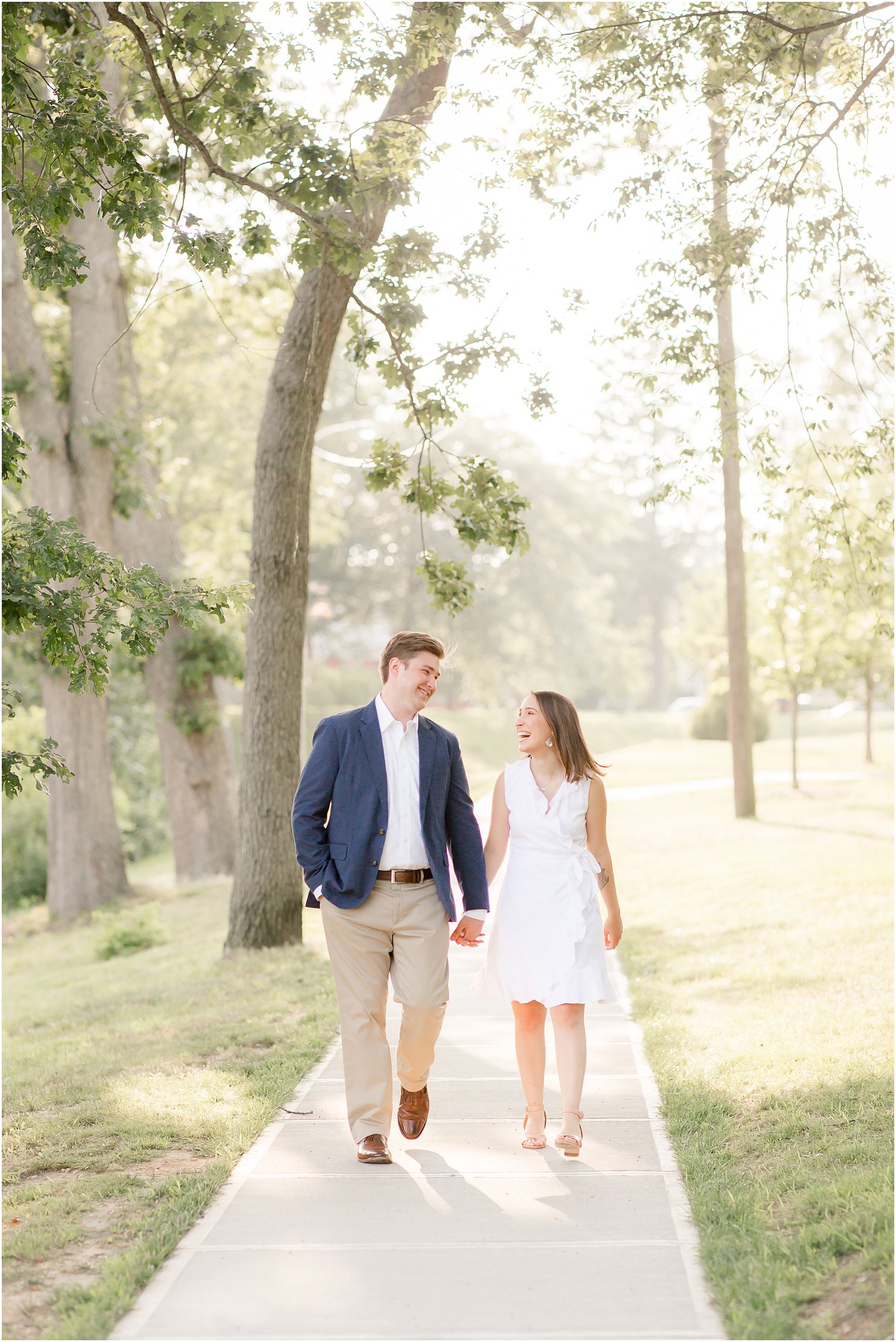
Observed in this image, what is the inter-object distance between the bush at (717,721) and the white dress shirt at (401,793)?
36.9 m

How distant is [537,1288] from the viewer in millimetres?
4051

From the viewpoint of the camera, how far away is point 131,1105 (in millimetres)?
6555

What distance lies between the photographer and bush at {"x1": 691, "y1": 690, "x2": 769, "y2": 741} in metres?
42.0

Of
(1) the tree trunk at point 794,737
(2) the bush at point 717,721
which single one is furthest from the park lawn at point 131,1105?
(2) the bush at point 717,721

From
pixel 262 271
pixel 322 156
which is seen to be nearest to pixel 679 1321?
pixel 322 156

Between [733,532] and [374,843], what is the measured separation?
48.2ft

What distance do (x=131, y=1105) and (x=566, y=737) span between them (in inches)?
118

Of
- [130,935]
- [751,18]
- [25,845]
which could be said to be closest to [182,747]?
[130,935]

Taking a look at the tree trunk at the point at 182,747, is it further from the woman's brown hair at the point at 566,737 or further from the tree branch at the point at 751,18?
the woman's brown hair at the point at 566,737

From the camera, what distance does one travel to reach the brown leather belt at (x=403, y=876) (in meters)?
5.43

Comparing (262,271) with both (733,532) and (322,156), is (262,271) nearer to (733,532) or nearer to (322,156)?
(733,532)

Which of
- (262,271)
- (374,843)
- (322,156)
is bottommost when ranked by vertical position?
(374,843)

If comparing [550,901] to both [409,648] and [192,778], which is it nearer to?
[409,648]

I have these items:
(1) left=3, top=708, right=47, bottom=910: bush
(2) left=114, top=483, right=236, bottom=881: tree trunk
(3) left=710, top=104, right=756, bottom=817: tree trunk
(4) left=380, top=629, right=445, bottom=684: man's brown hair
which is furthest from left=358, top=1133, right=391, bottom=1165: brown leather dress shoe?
(1) left=3, top=708, right=47, bottom=910: bush
